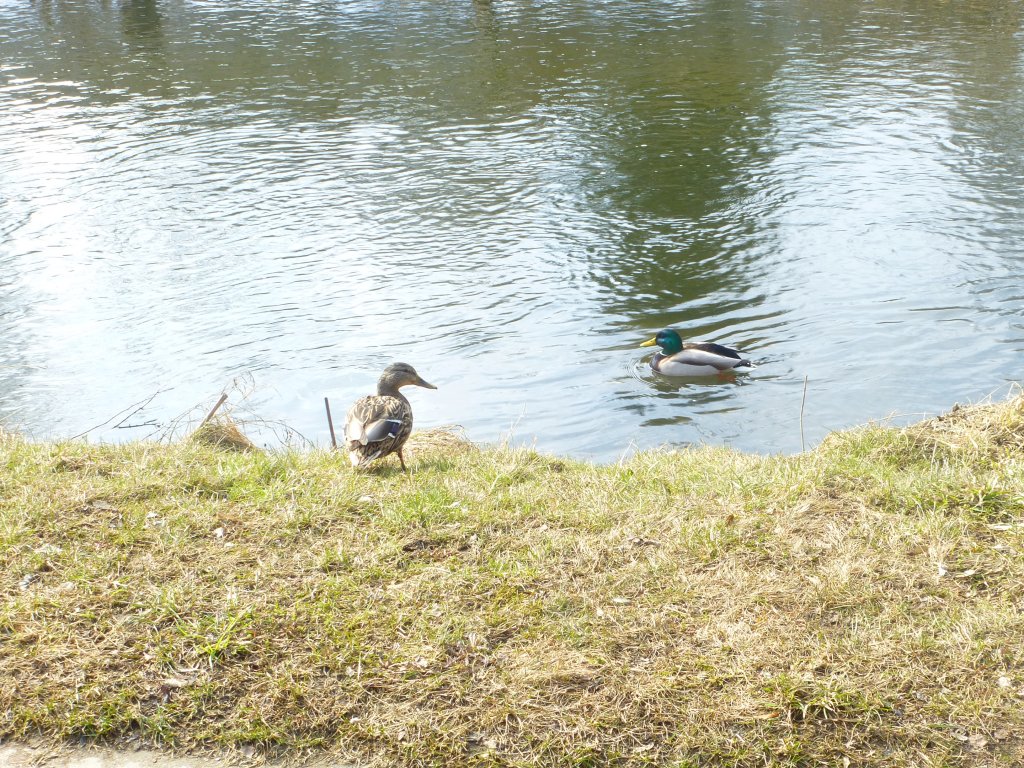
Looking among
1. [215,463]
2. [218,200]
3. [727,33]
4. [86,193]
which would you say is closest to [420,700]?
[215,463]

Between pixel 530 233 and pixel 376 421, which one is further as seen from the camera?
pixel 530 233

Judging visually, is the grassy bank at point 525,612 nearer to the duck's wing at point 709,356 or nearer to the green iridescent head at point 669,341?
the duck's wing at point 709,356

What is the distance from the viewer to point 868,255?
12.9 m

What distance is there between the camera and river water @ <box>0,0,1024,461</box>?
10289 millimetres

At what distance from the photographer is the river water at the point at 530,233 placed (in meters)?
10.3

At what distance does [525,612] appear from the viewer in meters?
4.15

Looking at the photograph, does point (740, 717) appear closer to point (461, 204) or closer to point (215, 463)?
point (215, 463)

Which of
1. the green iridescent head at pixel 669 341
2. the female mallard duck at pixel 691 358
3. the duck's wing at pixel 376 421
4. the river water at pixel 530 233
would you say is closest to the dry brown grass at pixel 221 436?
the duck's wing at pixel 376 421

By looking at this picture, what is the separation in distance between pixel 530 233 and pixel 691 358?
456 cm

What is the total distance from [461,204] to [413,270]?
2551 millimetres

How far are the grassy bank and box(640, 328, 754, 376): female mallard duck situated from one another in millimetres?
4805

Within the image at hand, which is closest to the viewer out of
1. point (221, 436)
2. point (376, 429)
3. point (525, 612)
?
point (525, 612)

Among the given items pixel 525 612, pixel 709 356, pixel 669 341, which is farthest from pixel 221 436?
pixel 669 341

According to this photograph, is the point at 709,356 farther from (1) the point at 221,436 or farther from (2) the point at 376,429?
(1) the point at 221,436
